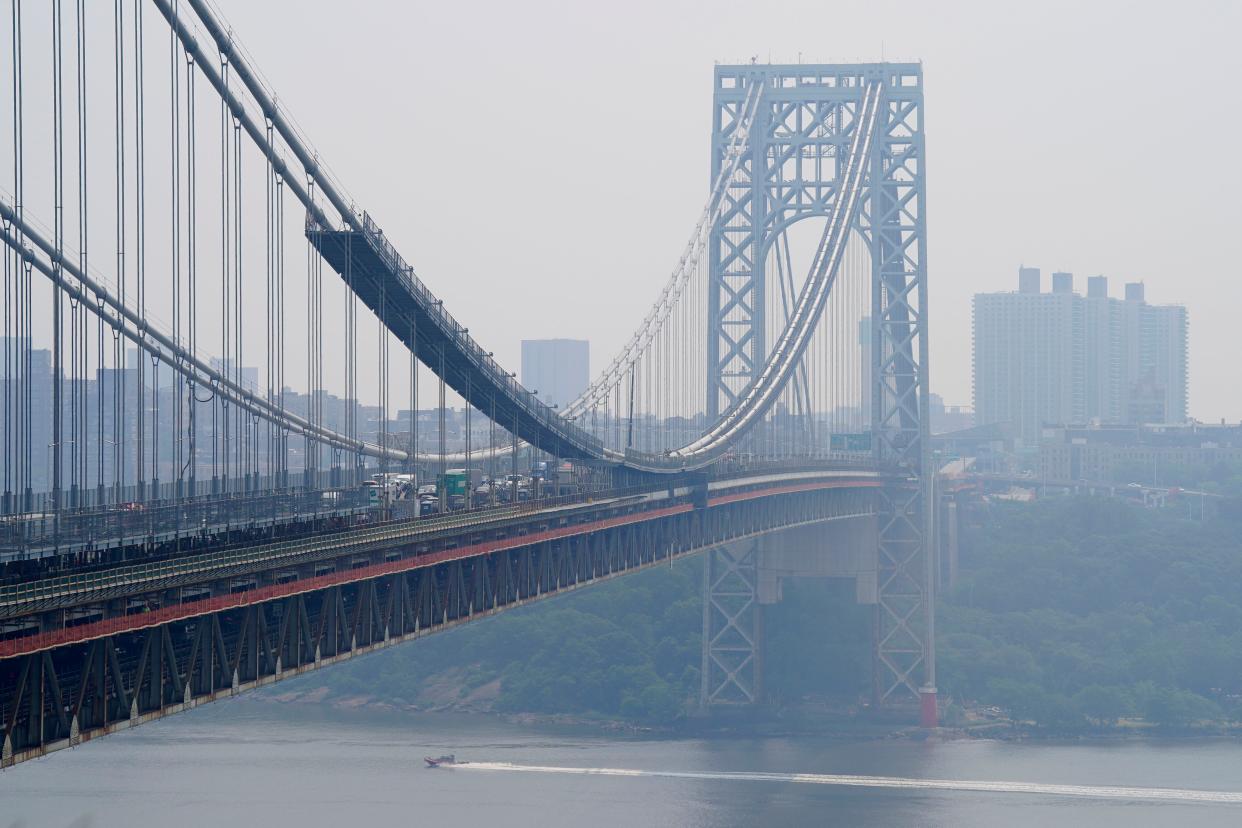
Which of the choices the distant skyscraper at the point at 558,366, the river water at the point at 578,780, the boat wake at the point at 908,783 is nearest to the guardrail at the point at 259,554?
the river water at the point at 578,780

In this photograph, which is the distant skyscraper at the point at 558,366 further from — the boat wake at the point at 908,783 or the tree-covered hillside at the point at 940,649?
the boat wake at the point at 908,783

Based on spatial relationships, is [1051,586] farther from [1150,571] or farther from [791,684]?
[791,684]

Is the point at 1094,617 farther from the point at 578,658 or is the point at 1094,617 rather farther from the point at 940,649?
the point at 578,658

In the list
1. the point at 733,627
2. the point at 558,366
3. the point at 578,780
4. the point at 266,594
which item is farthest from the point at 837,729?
the point at 558,366

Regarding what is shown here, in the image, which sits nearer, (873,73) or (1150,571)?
(873,73)

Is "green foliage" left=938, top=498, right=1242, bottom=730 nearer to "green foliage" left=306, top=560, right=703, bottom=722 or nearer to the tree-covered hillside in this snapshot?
the tree-covered hillside

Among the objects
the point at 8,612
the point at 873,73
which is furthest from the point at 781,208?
the point at 8,612
